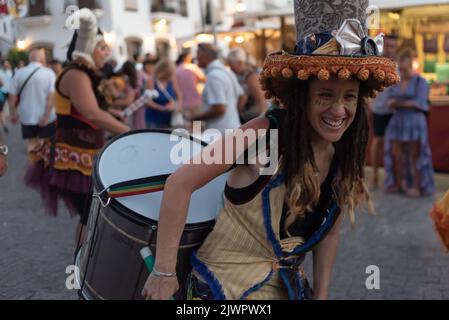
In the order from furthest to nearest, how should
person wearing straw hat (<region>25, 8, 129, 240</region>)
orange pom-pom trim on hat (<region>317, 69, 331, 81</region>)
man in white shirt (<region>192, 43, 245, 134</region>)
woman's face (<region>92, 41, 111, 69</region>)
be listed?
man in white shirt (<region>192, 43, 245, 134</region>) → woman's face (<region>92, 41, 111, 69</region>) → person wearing straw hat (<region>25, 8, 129, 240</region>) → orange pom-pom trim on hat (<region>317, 69, 331, 81</region>)

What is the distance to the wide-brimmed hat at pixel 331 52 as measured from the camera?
1.50m

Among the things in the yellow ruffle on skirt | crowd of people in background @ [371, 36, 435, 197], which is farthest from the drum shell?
crowd of people in background @ [371, 36, 435, 197]

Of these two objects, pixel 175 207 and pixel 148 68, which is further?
pixel 148 68

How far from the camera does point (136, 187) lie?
1.74 metres

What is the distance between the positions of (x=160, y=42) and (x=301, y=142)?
28.3 m

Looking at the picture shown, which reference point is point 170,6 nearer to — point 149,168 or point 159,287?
point 149,168

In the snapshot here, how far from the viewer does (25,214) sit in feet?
10.7

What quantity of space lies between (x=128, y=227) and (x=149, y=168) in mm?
298

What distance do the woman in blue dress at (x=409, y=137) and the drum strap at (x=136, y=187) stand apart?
4.97 m

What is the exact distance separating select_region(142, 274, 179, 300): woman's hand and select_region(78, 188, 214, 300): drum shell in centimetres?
8

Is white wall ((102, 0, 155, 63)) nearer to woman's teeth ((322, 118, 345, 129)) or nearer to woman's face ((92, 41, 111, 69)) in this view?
woman's face ((92, 41, 111, 69))

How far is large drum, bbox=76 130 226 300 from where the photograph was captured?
5.47ft

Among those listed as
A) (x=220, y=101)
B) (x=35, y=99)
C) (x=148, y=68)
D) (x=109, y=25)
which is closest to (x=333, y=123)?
(x=220, y=101)
